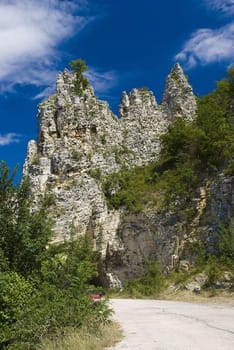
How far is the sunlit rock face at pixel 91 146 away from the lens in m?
27.0

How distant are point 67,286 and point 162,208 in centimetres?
1714

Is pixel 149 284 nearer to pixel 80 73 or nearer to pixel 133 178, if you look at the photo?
pixel 133 178

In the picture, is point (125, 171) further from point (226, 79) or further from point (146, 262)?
point (226, 79)

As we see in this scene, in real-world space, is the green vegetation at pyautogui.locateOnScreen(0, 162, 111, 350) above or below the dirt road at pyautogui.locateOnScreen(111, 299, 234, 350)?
above

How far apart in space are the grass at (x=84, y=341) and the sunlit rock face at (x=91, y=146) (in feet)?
50.8

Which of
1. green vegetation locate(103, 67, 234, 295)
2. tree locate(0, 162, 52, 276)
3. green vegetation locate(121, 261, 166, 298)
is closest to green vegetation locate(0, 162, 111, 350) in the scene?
tree locate(0, 162, 52, 276)

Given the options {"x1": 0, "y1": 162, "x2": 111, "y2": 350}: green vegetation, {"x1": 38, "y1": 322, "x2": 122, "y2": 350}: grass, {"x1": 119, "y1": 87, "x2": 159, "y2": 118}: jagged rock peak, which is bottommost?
{"x1": 38, "y1": 322, "x2": 122, "y2": 350}: grass

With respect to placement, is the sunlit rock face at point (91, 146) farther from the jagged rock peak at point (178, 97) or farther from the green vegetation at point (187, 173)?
the green vegetation at point (187, 173)

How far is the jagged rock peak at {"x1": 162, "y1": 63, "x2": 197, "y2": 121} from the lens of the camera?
37469 mm

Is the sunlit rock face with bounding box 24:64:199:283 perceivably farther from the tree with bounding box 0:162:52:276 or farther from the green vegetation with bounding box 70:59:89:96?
the tree with bounding box 0:162:52:276

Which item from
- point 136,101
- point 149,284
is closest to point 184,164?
point 149,284

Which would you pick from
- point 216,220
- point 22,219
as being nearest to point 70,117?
point 216,220

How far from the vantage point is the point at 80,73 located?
1383 inches

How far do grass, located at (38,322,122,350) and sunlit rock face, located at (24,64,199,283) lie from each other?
1549 cm
